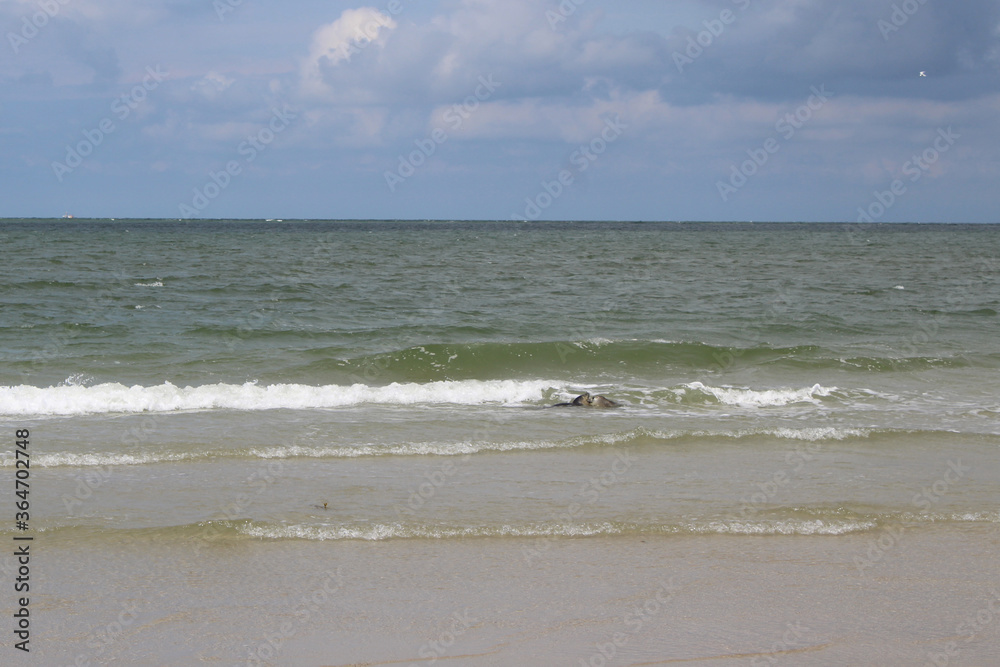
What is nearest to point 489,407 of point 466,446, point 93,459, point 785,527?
point 466,446

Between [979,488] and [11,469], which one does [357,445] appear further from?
[979,488]

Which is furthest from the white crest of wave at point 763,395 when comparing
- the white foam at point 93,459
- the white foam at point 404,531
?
the white foam at point 93,459

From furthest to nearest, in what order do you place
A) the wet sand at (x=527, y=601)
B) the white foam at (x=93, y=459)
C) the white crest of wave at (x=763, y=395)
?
the white crest of wave at (x=763, y=395)
the white foam at (x=93, y=459)
the wet sand at (x=527, y=601)

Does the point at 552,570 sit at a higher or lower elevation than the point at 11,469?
lower

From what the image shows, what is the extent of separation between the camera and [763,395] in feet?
43.1

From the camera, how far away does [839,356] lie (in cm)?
1645

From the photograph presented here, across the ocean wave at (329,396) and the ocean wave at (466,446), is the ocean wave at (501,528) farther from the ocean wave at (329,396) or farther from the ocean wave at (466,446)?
the ocean wave at (329,396)

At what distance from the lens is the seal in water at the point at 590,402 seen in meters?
12.4

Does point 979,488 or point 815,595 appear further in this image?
point 979,488

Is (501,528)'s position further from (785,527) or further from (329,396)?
(329,396)

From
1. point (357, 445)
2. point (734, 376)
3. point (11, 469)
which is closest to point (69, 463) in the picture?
point (11, 469)

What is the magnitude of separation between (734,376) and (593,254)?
3151 cm

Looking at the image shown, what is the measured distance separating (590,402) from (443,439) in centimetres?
305

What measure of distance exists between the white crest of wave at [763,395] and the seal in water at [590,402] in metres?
1.61
